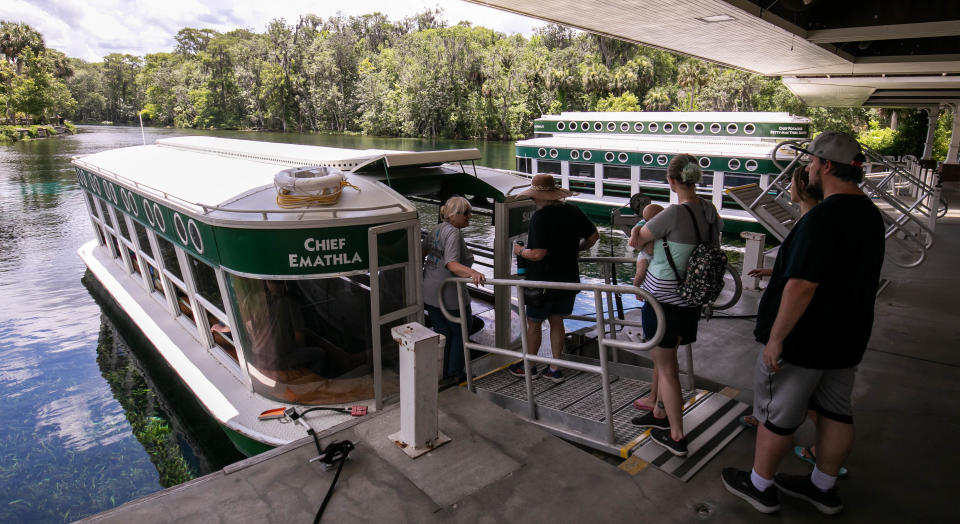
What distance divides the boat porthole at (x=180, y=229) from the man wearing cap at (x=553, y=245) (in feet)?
10.8

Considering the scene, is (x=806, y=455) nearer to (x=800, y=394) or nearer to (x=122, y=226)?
(x=800, y=394)

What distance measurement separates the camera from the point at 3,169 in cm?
3123

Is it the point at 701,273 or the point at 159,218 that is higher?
the point at 701,273

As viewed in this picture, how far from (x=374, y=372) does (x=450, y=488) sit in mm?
1519

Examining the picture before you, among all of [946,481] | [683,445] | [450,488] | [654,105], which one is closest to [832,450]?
[683,445]

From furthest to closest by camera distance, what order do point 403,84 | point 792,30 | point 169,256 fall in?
point 403,84
point 792,30
point 169,256

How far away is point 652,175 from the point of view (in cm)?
1848

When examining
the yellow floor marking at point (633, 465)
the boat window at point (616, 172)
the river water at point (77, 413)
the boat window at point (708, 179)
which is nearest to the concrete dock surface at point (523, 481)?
the yellow floor marking at point (633, 465)

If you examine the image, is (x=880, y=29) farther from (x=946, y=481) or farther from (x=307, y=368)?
(x=307, y=368)

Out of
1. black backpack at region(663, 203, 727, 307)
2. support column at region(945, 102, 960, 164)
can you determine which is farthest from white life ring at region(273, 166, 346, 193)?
support column at region(945, 102, 960, 164)

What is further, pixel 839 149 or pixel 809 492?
pixel 809 492

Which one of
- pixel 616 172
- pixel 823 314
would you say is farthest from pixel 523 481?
pixel 616 172

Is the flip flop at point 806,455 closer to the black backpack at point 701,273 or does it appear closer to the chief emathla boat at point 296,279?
the black backpack at point 701,273

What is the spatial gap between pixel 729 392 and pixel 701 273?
1541 mm
